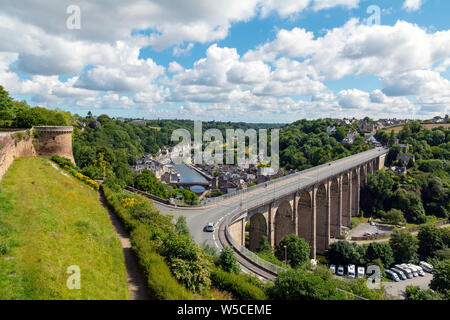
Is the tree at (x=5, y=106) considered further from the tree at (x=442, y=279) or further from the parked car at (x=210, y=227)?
the tree at (x=442, y=279)

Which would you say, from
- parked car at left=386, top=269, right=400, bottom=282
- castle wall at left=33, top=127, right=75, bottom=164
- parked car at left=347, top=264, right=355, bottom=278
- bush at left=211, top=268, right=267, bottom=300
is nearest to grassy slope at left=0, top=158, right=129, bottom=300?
bush at left=211, top=268, right=267, bottom=300

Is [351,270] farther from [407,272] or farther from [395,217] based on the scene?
[395,217]

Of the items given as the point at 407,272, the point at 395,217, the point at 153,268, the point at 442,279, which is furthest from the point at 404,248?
the point at 153,268

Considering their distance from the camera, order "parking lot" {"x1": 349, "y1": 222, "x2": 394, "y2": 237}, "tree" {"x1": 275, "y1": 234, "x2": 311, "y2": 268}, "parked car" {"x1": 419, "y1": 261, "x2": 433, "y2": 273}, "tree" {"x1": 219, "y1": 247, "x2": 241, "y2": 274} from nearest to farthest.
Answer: "tree" {"x1": 219, "y1": 247, "x2": 241, "y2": 274}, "tree" {"x1": 275, "y1": 234, "x2": 311, "y2": 268}, "parked car" {"x1": 419, "y1": 261, "x2": 433, "y2": 273}, "parking lot" {"x1": 349, "y1": 222, "x2": 394, "y2": 237}

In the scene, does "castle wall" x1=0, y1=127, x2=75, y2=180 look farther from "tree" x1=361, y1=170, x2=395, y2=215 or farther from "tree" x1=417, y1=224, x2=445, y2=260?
"tree" x1=361, y1=170, x2=395, y2=215

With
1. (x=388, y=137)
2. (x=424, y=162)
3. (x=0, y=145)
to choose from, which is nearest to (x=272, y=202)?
(x=0, y=145)
